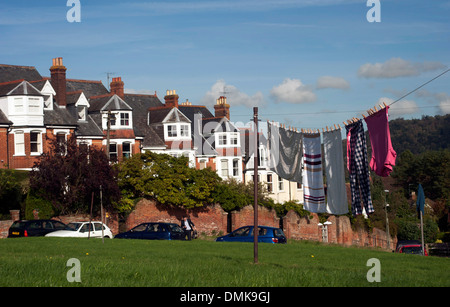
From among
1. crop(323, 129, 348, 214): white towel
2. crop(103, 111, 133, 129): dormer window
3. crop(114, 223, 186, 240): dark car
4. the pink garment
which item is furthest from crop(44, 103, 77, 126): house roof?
the pink garment

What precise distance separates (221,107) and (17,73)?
21964mm

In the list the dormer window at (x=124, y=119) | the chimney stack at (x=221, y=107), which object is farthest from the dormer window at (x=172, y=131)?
the chimney stack at (x=221, y=107)

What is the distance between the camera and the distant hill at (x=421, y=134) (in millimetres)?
152988

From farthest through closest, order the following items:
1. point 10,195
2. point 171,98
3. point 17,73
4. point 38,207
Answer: point 171,98, point 17,73, point 10,195, point 38,207

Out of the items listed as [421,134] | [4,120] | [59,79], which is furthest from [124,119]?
[421,134]

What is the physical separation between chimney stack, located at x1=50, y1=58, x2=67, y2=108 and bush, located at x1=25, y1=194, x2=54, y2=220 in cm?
1345

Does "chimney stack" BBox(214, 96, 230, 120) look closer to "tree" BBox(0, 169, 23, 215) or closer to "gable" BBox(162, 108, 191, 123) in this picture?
"gable" BBox(162, 108, 191, 123)

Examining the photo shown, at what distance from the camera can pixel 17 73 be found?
53125mm

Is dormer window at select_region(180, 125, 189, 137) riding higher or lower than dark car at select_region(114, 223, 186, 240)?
higher

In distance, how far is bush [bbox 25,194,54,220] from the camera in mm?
39688

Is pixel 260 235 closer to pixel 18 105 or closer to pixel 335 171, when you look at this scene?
pixel 335 171

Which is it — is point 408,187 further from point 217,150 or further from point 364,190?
point 364,190

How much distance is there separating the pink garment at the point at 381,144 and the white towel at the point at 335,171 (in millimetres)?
1987

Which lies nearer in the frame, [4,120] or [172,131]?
[4,120]
